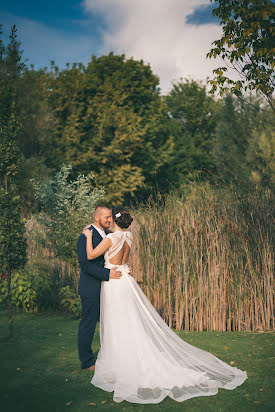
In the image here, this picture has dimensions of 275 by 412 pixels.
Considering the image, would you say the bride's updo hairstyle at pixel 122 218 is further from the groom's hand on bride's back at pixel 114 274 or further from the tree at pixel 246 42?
the tree at pixel 246 42

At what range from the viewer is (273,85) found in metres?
8.23

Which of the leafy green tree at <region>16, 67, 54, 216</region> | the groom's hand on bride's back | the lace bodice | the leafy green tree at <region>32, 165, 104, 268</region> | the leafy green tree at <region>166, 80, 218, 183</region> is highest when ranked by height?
the leafy green tree at <region>166, 80, 218, 183</region>

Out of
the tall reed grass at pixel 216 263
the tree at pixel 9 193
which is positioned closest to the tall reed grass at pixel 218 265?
the tall reed grass at pixel 216 263

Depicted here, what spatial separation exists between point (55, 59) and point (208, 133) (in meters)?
16.1

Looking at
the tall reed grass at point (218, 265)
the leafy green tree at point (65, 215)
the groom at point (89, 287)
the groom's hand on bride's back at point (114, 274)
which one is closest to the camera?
the groom's hand on bride's back at point (114, 274)

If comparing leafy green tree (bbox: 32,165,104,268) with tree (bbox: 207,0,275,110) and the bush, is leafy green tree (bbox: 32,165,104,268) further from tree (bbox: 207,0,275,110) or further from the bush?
tree (bbox: 207,0,275,110)

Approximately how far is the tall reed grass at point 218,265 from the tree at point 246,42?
1990 millimetres

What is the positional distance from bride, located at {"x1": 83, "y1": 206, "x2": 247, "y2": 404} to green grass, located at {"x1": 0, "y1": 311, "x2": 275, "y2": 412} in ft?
0.37

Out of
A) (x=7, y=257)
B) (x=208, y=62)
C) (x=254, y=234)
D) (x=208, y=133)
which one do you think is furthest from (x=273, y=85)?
(x=208, y=133)

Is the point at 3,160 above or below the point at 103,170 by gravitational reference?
below

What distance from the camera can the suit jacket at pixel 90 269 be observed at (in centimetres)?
491

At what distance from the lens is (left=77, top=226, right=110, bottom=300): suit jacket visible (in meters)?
4.91

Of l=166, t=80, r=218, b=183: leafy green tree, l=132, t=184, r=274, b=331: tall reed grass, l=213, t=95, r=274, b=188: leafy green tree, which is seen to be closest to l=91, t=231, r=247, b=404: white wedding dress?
l=132, t=184, r=274, b=331: tall reed grass

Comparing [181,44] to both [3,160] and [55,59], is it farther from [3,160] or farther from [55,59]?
[55,59]
